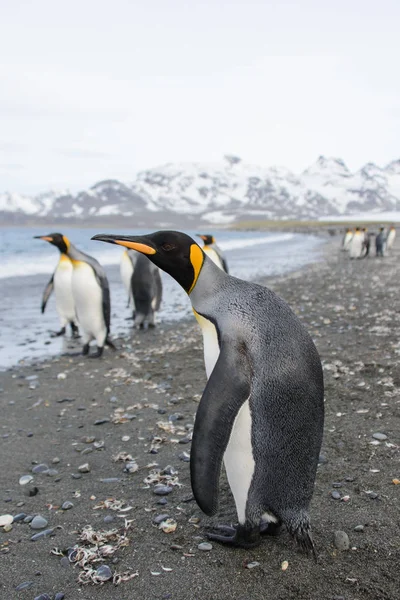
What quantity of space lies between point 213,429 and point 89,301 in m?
4.87

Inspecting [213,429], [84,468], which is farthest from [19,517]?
[213,429]

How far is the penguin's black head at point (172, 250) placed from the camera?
8.23ft

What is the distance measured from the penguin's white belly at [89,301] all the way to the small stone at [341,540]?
187 inches

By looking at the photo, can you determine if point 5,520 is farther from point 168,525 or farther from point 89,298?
point 89,298

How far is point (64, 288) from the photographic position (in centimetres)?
775

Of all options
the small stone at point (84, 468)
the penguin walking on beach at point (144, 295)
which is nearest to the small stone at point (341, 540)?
the small stone at point (84, 468)

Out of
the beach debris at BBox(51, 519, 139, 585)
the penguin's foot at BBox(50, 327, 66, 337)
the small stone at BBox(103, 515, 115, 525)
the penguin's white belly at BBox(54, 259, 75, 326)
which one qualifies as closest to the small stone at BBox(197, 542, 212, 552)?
the beach debris at BBox(51, 519, 139, 585)

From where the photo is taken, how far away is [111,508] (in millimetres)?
2895

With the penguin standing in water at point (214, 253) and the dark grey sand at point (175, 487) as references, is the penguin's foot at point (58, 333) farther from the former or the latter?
the penguin standing in water at point (214, 253)

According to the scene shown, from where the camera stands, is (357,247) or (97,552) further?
(357,247)

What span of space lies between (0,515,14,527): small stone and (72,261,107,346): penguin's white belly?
12.8ft

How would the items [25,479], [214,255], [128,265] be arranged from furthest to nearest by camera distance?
[214,255] < [128,265] < [25,479]

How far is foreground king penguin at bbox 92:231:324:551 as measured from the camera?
2.18 meters

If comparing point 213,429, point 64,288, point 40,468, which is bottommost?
point 40,468
